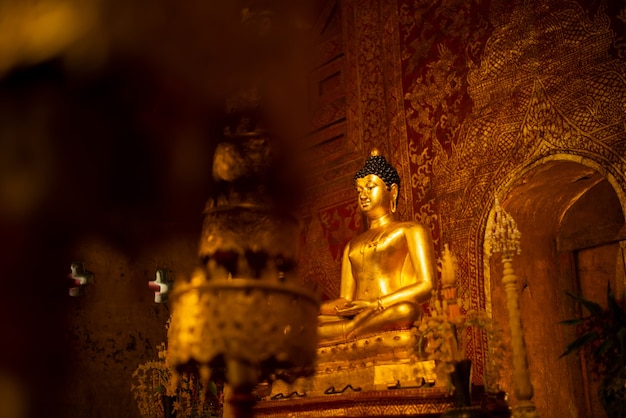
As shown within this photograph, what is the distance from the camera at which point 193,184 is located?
1.20m

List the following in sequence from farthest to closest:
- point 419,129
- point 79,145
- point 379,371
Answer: point 419,129
point 379,371
point 79,145

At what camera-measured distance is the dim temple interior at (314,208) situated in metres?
0.96

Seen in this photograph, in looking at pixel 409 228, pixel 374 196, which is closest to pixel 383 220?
pixel 374 196

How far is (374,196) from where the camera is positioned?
4.44 metres

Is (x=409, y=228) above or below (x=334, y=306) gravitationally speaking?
above

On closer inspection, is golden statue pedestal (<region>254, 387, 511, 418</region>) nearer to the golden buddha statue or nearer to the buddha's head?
the golden buddha statue

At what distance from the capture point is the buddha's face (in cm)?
444

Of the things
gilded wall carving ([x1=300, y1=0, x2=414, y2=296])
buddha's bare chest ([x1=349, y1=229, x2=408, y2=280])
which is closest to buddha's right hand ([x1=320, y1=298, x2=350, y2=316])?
→ buddha's bare chest ([x1=349, y1=229, x2=408, y2=280])

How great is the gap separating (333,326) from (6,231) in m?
3.14

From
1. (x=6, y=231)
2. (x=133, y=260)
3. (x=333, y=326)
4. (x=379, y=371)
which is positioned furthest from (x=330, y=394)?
(x=133, y=260)

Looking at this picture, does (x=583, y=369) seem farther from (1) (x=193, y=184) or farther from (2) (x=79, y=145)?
(2) (x=79, y=145)

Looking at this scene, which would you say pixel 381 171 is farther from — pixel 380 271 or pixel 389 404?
pixel 389 404

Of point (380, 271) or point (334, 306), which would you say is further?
point (380, 271)

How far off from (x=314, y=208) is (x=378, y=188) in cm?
116
